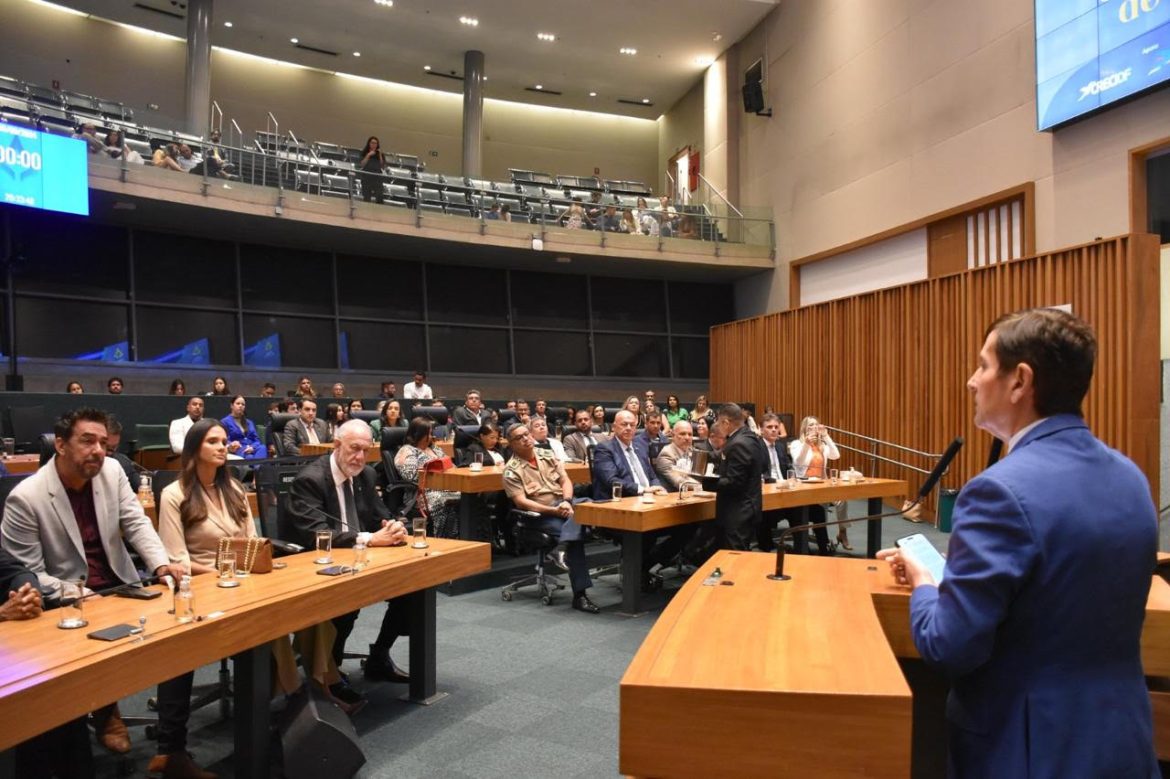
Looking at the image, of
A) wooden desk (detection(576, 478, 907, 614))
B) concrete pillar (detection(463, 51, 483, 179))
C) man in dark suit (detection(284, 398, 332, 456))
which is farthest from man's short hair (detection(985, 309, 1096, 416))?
concrete pillar (detection(463, 51, 483, 179))

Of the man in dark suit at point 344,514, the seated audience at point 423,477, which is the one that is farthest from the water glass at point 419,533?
the seated audience at point 423,477

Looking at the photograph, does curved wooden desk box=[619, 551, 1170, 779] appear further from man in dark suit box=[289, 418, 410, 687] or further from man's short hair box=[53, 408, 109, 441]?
man's short hair box=[53, 408, 109, 441]

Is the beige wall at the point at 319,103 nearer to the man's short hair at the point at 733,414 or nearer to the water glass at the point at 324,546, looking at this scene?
the man's short hair at the point at 733,414

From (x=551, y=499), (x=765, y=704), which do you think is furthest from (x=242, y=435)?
(x=765, y=704)

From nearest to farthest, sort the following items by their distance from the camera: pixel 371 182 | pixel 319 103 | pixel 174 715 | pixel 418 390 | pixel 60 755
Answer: pixel 60 755 → pixel 174 715 → pixel 371 182 → pixel 418 390 → pixel 319 103

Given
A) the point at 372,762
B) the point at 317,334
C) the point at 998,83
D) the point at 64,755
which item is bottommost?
the point at 372,762

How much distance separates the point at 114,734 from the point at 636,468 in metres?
4.06

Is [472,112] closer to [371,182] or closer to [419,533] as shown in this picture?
[371,182]

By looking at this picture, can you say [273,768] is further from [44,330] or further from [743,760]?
[44,330]

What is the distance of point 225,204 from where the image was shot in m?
11.1

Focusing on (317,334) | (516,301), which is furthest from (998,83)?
(317,334)

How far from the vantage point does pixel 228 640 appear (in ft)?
7.97

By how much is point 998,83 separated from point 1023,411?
10212 millimetres

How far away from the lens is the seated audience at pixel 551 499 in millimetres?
5359
